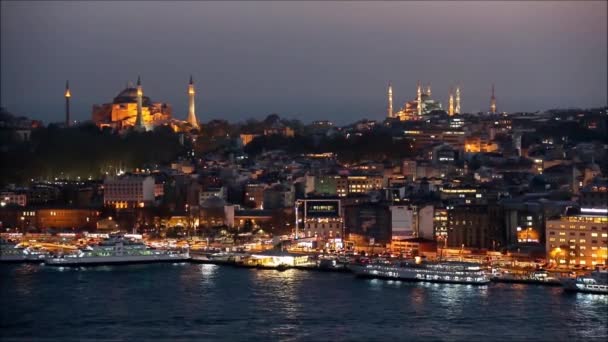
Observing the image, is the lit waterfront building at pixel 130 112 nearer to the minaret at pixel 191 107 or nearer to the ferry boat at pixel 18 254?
the minaret at pixel 191 107

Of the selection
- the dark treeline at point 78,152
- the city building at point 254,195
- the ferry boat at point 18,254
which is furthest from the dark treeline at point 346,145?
the ferry boat at point 18,254

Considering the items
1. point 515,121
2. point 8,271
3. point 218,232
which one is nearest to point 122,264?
point 8,271

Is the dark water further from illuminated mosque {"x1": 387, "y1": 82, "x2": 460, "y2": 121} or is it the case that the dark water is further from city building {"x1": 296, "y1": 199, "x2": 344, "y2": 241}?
illuminated mosque {"x1": 387, "y1": 82, "x2": 460, "y2": 121}

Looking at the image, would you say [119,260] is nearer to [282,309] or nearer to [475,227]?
[475,227]

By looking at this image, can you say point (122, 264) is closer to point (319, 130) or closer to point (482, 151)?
point (482, 151)

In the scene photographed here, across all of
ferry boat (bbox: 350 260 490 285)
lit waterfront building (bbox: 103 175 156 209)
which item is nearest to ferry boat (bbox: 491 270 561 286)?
ferry boat (bbox: 350 260 490 285)
